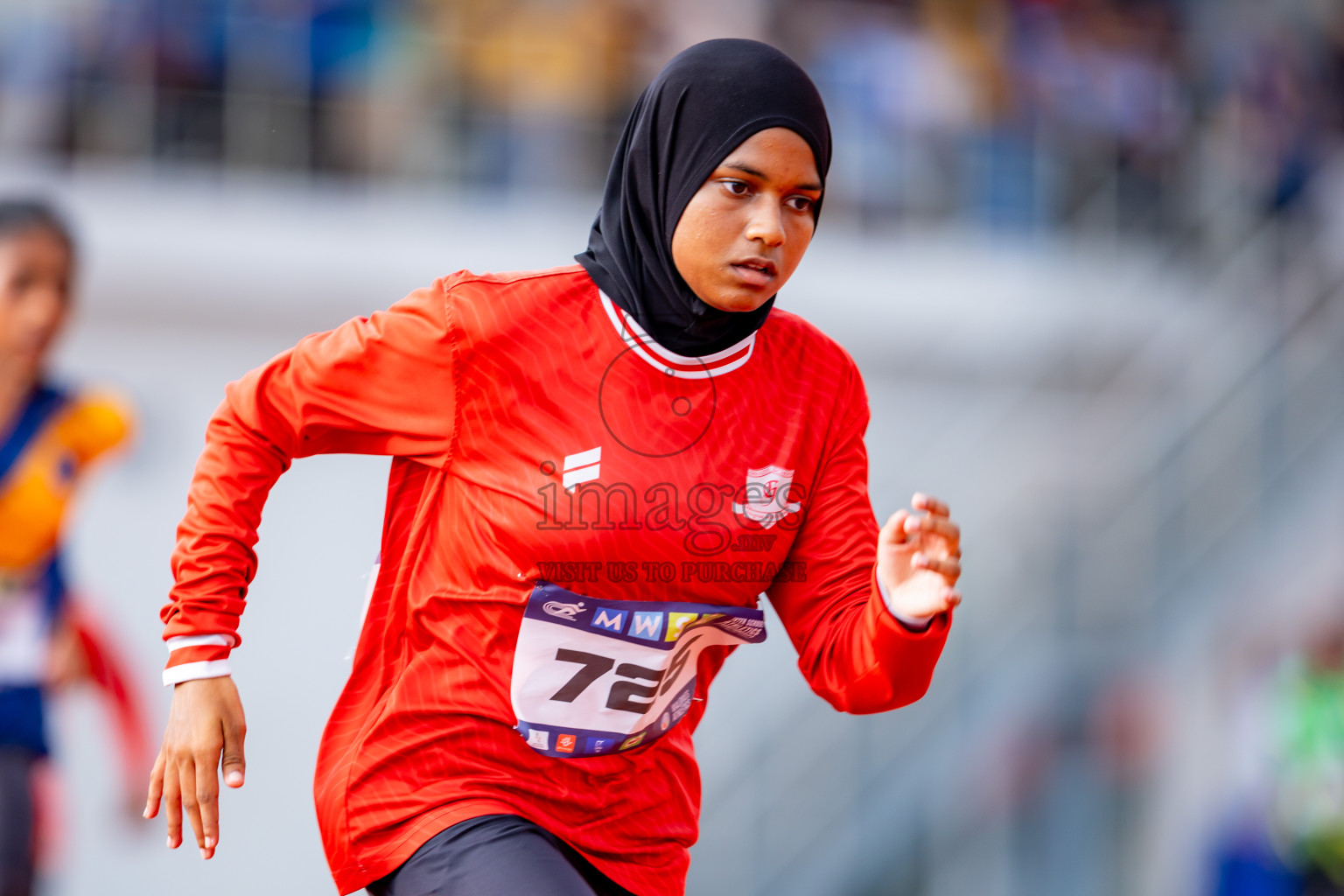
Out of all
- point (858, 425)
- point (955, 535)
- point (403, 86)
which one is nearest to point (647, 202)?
point (858, 425)

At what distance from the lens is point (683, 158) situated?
209 centimetres

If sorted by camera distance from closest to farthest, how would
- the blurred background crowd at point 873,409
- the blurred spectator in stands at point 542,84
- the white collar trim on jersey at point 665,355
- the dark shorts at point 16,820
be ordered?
the white collar trim on jersey at point 665,355 < the dark shorts at point 16,820 < the blurred background crowd at point 873,409 < the blurred spectator in stands at point 542,84

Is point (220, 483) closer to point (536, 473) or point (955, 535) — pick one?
point (536, 473)

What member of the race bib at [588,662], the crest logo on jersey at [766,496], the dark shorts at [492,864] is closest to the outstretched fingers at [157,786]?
the dark shorts at [492,864]

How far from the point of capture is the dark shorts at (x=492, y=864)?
1.91 m

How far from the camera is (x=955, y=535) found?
1933 millimetres

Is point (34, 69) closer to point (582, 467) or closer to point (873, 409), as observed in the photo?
point (873, 409)

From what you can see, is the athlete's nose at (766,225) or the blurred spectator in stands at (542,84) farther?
the blurred spectator in stands at (542,84)

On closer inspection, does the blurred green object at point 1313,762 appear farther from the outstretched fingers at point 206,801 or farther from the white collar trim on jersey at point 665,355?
the outstretched fingers at point 206,801

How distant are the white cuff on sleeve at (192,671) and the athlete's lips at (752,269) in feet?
2.72

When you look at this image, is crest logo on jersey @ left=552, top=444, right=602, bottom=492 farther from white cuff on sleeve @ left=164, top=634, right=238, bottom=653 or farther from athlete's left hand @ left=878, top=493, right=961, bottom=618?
white cuff on sleeve @ left=164, top=634, right=238, bottom=653

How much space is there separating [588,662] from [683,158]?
665mm

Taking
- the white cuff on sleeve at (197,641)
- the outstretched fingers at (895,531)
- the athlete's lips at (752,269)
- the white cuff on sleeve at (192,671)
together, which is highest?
the athlete's lips at (752,269)

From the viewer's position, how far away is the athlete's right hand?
6.53ft
